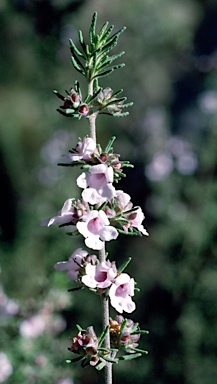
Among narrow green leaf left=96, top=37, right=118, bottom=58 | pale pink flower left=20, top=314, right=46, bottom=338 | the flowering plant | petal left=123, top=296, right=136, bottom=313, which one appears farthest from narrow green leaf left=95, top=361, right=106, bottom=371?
pale pink flower left=20, top=314, right=46, bottom=338

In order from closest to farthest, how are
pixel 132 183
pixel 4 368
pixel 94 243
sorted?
pixel 94 243
pixel 4 368
pixel 132 183

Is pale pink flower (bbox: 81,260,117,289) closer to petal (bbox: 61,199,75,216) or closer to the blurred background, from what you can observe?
petal (bbox: 61,199,75,216)

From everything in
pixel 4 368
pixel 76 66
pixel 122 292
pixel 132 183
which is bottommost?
pixel 4 368

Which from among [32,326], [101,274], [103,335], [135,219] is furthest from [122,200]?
[32,326]

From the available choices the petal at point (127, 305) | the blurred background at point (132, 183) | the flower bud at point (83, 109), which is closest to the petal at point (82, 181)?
the flower bud at point (83, 109)

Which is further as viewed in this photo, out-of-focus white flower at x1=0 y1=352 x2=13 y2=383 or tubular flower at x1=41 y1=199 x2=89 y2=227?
out-of-focus white flower at x1=0 y1=352 x2=13 y2=383

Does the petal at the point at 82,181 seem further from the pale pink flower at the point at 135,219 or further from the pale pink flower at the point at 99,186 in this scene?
the pale pink flower at the point at 135,219

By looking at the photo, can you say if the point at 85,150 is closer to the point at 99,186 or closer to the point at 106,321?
the point at 99,186
